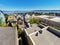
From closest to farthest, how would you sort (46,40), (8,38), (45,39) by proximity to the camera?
(8,38)
(46,40)
(45,39)

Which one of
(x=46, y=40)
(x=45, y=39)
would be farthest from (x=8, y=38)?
(x=45, y=39)

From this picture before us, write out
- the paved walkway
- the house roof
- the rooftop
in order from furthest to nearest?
the rooftop
the paved walkway
the house roof

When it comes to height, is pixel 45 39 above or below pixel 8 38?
below

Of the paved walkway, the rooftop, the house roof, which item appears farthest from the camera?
the rooftop

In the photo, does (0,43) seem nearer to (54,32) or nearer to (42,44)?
(42,44)

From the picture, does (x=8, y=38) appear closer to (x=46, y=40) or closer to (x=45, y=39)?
(x=46, y=40)

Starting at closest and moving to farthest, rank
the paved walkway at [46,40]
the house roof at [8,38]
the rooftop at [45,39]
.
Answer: the house roof at [8,38] < the paved walkway at [46,40] < the rooftop at [45,39]

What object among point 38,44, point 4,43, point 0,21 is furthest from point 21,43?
point 0,21

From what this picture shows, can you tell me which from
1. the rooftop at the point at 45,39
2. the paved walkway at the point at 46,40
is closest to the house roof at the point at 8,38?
the rooftop at the point at 45,39

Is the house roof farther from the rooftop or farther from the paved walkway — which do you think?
the paved walkway

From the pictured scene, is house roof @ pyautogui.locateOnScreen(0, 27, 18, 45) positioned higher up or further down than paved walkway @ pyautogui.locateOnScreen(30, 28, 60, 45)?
higher up

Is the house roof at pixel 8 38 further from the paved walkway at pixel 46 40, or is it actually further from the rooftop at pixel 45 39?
the paved walkway at pixel 46 40

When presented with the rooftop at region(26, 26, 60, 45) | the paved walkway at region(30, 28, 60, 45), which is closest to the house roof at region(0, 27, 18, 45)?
the rooftop at region(26, 26, 60, 45)
